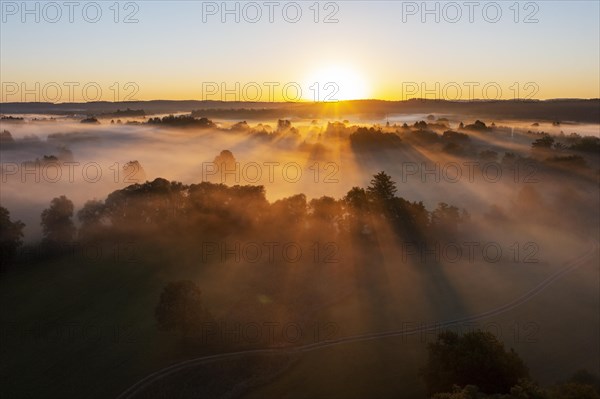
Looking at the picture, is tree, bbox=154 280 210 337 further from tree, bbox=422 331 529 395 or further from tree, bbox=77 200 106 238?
tree, bbox=77 200 106 238

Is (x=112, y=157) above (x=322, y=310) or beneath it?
above

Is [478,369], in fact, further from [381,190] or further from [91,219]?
[91,219]

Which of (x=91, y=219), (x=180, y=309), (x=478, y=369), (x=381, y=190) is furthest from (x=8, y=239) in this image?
(x=478, y=369)

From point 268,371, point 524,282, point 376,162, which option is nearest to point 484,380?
point 268,371

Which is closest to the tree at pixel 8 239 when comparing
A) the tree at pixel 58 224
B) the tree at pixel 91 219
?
the tree at pixel 58 224

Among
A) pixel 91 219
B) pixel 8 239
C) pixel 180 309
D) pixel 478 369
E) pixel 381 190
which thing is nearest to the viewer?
pixel 478 369

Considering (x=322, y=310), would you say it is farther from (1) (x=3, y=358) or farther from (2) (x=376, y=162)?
(2) (x=376, y=162)
